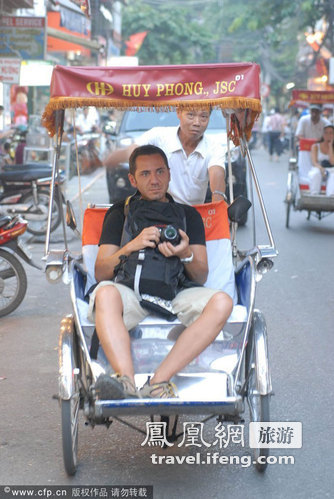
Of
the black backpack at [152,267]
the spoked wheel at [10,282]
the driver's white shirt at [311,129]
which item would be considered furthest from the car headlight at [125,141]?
the black backpack at [152,267]

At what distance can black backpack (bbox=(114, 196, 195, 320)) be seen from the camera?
4203 mm

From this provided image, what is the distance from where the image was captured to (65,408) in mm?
3701

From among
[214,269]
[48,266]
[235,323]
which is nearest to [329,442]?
[235,323]

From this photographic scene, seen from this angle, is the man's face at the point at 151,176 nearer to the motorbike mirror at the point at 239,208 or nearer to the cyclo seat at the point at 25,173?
the motorbike mirror at the point at 239,208

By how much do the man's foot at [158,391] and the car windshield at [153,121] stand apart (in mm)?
9026

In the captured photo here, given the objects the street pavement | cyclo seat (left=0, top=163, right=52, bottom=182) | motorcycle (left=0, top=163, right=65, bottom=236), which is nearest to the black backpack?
the street pavement

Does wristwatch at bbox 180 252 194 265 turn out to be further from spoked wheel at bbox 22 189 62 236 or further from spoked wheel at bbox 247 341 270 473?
spoked wheel at bbox 22 189 62 236

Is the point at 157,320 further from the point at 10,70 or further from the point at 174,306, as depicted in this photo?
the point at 10,70

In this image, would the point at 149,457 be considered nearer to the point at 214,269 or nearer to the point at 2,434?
the point at 2,434

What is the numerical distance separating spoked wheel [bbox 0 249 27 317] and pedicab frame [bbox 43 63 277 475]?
7.95ft

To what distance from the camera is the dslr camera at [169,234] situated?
421cm

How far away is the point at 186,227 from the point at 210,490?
1471mm

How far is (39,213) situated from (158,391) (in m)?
7.90

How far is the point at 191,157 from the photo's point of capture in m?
5.77
